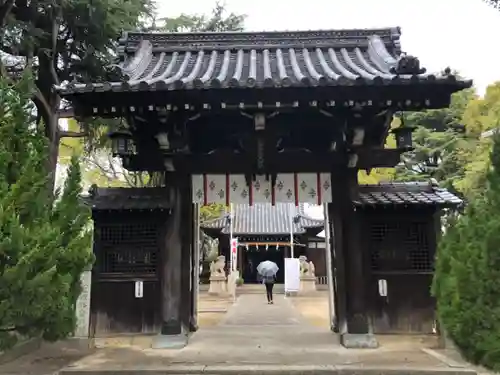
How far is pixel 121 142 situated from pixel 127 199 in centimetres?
107

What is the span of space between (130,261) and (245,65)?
4545 millimetres

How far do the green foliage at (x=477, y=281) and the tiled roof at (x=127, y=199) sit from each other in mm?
4900

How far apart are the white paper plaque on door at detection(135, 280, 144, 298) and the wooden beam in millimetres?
2193

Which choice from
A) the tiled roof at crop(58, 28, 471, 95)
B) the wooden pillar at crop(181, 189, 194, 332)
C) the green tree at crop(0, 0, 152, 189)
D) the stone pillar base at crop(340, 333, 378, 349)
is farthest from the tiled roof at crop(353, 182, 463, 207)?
the green tree at crop(0, 0, 152, 189)

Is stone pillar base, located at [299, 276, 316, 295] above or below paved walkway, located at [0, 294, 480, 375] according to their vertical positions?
above

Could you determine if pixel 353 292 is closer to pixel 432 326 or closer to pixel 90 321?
pixel 432 326

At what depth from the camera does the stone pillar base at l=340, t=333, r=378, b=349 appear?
8367mm

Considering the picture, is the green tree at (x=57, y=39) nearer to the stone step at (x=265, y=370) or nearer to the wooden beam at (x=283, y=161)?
the wooden beam at (x=283, y=161)

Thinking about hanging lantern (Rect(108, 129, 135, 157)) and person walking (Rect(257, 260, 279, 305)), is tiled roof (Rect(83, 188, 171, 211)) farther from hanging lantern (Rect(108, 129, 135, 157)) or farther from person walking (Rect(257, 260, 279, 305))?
person walking (Rect(257, 260, 279, 305))

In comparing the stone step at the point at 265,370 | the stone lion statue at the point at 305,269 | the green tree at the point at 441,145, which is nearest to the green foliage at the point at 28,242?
the stone step at the point at 265,370

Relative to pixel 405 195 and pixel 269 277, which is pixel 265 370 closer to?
pixel 405 195

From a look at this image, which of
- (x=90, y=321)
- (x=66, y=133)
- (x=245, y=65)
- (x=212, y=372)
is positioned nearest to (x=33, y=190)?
(x=212, y=372)

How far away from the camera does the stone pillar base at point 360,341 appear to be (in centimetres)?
837

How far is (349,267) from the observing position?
28.6 ft
